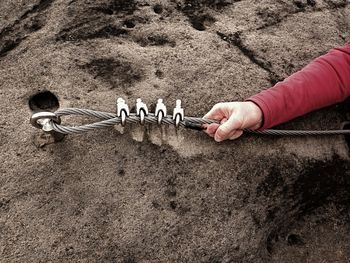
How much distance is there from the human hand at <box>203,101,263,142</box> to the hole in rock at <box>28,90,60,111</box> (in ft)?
2.22

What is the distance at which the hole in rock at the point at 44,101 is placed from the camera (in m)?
1.83

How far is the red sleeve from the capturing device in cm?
171

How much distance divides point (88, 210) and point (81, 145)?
27cm

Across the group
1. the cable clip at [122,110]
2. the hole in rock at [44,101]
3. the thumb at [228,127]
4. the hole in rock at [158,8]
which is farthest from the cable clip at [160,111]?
the hole in rock at [158,8]

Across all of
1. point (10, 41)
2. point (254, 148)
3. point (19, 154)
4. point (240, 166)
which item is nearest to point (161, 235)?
point (240, 166)

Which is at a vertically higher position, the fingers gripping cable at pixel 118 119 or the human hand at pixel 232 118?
the fingers gripping cable at pixel 118 119

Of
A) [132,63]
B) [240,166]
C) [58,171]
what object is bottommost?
[240,166]

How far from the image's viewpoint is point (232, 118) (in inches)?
64.2

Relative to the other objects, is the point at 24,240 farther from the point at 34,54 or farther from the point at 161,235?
the point at 34,54

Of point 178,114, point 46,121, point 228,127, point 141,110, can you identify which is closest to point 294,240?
point 228,127

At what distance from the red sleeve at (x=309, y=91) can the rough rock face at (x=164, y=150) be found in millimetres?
135

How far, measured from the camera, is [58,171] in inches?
64.8

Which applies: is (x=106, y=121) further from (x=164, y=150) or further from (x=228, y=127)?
(x=228, y=127)

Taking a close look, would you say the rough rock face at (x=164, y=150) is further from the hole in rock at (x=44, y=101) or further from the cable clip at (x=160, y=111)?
the cable clip at (x=160, y=111)
